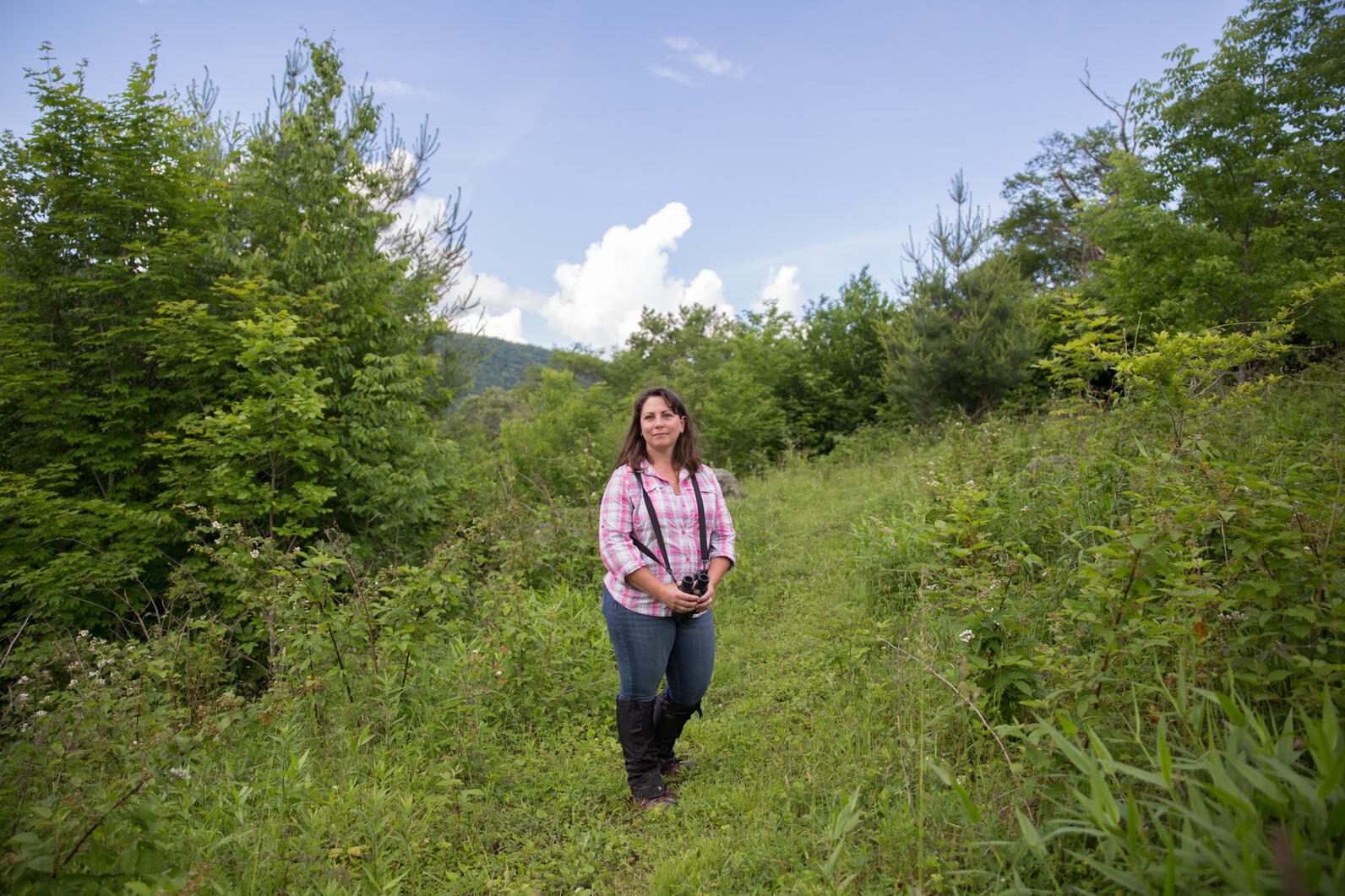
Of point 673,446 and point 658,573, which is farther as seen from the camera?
point 673,446

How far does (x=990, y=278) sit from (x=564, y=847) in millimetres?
13916

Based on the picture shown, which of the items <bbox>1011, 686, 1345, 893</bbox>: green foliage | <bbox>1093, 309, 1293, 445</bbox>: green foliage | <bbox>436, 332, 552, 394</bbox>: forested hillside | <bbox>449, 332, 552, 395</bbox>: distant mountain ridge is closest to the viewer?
<bbox>1011, 686, 1345, 893</bbox>: green foliage

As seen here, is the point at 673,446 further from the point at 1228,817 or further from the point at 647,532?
the point at 1228,817

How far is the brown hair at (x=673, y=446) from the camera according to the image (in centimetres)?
297

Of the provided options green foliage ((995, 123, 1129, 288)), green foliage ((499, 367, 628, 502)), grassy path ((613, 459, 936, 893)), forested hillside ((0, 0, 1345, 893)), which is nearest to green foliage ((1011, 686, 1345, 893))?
forested hillside ((0, 0, 1345, 893))

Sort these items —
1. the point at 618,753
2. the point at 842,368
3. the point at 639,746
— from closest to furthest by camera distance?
the point at 639,746 → the point at 618,753 → the point at 842,368

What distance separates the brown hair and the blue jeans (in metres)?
0.70

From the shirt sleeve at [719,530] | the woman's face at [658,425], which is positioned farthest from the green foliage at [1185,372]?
the woman's face at [658,425]

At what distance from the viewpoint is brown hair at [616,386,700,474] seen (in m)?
2.97

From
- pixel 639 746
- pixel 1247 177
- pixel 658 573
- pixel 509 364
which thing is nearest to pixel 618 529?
pixel 658 573

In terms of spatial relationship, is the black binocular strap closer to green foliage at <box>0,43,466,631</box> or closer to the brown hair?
the brown hair

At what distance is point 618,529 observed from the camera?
2717 millimetres

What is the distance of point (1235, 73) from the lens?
8398 mm

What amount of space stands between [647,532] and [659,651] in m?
0.56
